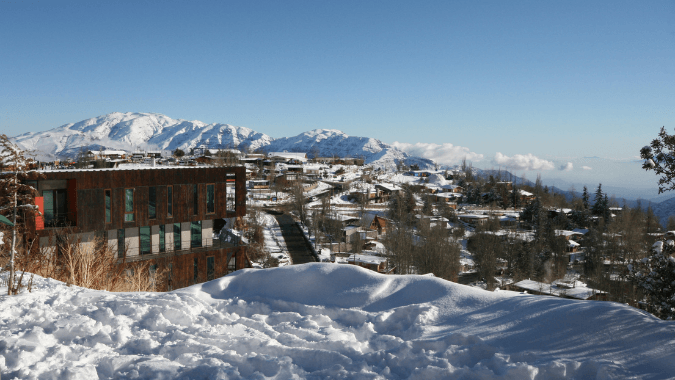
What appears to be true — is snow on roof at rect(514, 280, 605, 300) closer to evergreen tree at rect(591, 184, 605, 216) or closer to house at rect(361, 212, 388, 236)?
house at rect(361, 212, 388, 236)

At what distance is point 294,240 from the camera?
104 ft

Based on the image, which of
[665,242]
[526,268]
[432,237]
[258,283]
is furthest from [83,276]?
[526,268]

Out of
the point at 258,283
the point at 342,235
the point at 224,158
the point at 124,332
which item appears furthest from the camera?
the point at 224,158

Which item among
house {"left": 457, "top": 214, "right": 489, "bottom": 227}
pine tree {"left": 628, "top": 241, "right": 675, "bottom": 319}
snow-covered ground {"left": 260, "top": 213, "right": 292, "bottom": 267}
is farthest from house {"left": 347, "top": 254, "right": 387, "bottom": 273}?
pine tree {"left": 628, "top": 241, "right": 675, "bottom": 319}

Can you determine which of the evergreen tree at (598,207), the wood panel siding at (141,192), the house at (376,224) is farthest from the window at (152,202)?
the evergreen tree at (598,207)

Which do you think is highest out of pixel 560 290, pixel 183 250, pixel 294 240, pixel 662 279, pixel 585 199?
pixel 662 279

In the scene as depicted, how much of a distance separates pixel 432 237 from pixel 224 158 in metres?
46.2

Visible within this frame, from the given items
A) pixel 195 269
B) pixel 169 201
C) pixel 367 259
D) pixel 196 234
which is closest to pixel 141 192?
pixel 169 201

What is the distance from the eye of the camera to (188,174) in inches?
592

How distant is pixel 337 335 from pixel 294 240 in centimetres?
2809

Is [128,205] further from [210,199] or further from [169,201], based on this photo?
[210,199]

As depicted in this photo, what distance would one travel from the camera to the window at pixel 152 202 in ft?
47.2

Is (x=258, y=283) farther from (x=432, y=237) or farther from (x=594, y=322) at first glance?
(x=432, y=237)

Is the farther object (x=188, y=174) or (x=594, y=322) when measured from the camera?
(x=188, y=174)
